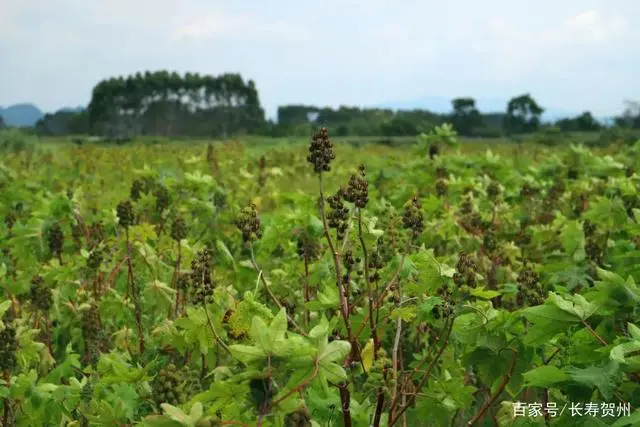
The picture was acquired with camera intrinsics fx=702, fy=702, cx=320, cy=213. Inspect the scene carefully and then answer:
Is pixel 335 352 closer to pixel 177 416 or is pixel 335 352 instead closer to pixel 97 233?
pixel 177 416

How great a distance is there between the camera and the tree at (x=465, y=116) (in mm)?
65319

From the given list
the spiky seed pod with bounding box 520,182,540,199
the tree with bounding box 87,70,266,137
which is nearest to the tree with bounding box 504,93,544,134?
the tree with bounding box 87,70,266,137

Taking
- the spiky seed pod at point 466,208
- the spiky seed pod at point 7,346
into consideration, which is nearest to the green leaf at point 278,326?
the spiky seed pod at point 7,346

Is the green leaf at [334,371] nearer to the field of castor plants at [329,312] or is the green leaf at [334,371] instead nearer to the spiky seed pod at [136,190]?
the field of castor plants at [329,312]

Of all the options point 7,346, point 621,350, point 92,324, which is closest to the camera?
point 621,350

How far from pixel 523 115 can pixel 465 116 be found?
215 inches

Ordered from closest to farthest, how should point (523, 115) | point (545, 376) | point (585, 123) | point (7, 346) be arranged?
point (545, 376)
point (7, 346)
point (585, 123)
point (523, 115)

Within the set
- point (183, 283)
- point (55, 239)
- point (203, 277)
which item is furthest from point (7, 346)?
point (55, 239)

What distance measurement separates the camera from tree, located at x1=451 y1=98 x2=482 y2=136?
6532 cm

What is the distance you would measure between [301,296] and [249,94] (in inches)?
2774

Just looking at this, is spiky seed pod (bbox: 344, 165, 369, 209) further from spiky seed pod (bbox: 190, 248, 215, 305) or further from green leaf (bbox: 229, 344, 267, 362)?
green leaf (bbox: 229, 344, 267, 362)

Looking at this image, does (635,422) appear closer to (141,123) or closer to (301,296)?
(301,296)

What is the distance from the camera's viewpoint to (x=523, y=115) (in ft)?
218

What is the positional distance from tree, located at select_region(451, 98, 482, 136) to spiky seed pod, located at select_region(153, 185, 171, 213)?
61301mm
